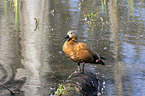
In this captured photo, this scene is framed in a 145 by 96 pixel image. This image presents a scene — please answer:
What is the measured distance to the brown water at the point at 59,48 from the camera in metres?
9.28

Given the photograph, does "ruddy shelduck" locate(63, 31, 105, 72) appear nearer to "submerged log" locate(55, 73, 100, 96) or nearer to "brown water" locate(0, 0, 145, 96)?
"submerged log" locate(55, 73, 100, 96)

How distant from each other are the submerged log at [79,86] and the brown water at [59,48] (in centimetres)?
71

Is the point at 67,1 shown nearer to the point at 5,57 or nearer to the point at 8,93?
the point at 5,57

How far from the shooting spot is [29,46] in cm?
1312

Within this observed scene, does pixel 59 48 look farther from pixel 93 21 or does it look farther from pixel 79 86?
pixel 93 21

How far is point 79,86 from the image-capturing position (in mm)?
7398

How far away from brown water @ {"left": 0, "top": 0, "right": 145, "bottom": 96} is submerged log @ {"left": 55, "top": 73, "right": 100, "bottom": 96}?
0.71 m

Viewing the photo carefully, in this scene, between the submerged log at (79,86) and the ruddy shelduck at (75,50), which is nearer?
the submerged log at (79,86)

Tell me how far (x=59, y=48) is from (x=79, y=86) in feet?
18.6

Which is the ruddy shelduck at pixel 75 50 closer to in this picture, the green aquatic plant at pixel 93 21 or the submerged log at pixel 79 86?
the submerged log at pixel 79 86

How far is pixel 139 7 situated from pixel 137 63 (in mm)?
14131

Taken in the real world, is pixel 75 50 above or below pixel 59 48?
above

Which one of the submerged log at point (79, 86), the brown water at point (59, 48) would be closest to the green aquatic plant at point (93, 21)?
the brown water at point (59, 48)

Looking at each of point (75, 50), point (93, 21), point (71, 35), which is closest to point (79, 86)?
point (75, 50)
